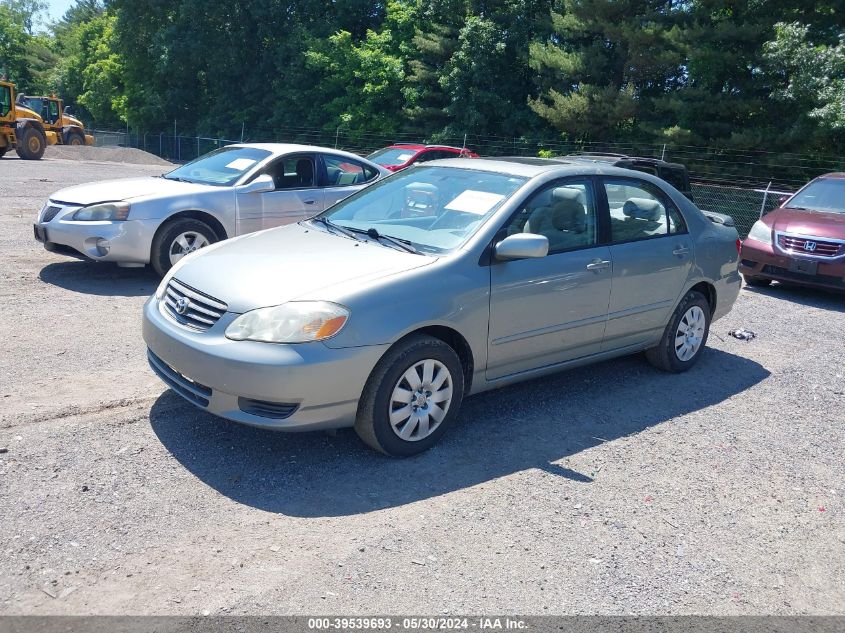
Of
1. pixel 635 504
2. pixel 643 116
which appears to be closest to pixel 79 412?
pixel 635 504

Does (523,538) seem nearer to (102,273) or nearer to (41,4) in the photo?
(102,273)

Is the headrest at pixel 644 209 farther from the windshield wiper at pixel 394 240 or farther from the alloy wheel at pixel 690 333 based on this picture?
the windshield wiper at pixel 394 240

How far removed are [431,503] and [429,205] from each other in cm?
217

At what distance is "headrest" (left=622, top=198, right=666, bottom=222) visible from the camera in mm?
5922

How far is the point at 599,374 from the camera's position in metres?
6.34

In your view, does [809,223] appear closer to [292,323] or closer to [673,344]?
[673,344]

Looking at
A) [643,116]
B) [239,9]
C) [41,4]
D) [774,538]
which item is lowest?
[774,538]

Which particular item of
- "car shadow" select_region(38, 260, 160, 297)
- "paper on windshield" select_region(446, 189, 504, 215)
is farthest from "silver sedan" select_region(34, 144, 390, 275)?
"paper on windshield" select_region(446, 189, 504, 215)

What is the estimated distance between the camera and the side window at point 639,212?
5738mm

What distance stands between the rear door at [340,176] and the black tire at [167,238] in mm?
1642

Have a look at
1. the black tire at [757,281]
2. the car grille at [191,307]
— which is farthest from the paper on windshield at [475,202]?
the black tire at [757,281]

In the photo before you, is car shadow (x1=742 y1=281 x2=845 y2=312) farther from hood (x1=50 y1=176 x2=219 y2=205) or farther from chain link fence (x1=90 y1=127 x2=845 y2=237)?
hood (x1=50 y1=176 x2=219 y2=205)

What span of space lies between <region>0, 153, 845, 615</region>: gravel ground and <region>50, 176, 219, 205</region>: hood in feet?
7.04

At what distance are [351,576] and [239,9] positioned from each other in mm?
39609
